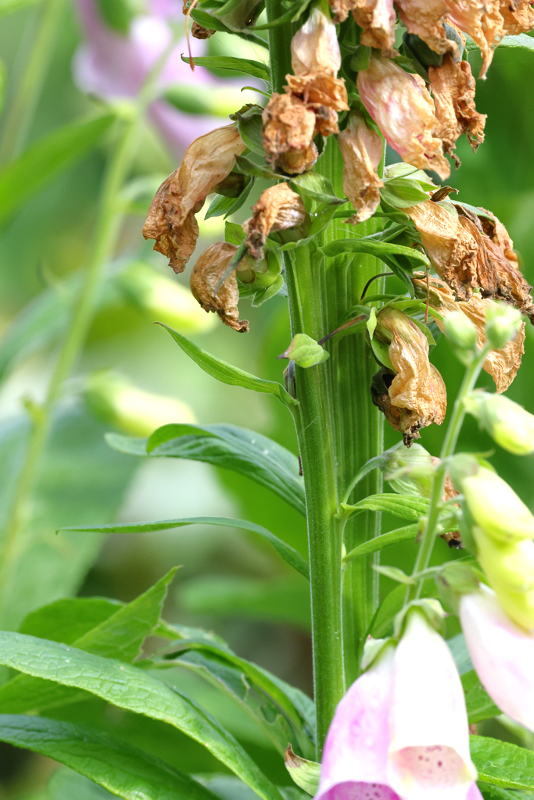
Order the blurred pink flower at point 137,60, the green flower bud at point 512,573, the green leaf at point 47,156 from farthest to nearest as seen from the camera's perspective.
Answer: the blurred pink flower at point 137,60 < the green leaf at point 47,156 < the green flower bud at point 512,573

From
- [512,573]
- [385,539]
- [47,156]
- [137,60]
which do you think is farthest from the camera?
[137,60]

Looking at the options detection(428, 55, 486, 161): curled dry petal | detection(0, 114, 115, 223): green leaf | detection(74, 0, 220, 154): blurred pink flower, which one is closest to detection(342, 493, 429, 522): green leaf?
detection(428, 55, 486, 161): curled dry petal

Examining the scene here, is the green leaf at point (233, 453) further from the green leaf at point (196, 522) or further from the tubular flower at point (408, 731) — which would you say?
the tubular flower at point (408, 731)

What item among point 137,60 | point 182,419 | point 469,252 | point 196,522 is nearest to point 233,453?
point 196,522

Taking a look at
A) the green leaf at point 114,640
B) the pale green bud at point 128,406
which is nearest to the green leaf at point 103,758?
the green leaf at point 114,640

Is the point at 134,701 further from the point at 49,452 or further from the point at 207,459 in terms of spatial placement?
the point at 49,452

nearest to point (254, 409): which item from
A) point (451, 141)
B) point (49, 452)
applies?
point (49, 452)

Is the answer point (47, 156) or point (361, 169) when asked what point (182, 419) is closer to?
point (47, 156)
